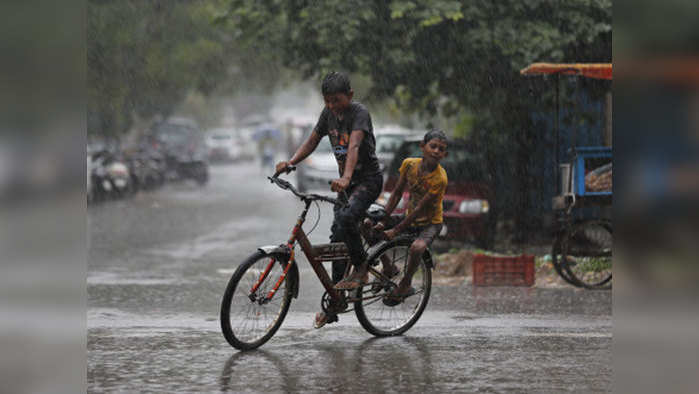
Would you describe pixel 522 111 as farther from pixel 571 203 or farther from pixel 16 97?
pixel 16 97

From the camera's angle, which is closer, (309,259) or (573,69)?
(309,259)

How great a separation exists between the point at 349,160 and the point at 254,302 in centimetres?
119

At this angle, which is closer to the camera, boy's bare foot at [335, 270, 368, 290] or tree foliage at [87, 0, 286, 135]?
boy's bare foot at [335, 270, 368, 290]

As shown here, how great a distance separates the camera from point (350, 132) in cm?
692

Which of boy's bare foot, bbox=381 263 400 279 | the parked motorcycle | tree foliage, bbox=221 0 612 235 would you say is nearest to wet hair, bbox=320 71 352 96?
boy's bare foot, bbox=381 263 400 279

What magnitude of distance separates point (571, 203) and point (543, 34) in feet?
13.1

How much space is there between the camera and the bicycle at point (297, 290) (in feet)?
21.6

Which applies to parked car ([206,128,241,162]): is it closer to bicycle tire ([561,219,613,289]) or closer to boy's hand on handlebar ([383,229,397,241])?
bicycle tire ([561,219,613,289])

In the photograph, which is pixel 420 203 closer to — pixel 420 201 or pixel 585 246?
pixel 420 201

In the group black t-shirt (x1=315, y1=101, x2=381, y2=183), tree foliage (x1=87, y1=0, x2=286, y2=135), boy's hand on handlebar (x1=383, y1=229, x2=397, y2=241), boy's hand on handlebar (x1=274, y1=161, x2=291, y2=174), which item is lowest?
boy's hand on handlebar (x1=383, y1=229, x2=397, y2=241)

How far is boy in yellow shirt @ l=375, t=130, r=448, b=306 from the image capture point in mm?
7160

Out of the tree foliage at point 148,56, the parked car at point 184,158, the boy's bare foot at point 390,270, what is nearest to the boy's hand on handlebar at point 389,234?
the boy's bare foot at point 390,270

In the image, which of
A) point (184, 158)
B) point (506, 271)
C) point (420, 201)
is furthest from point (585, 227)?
point (184, 158)

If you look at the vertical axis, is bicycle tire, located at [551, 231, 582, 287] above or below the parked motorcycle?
below
